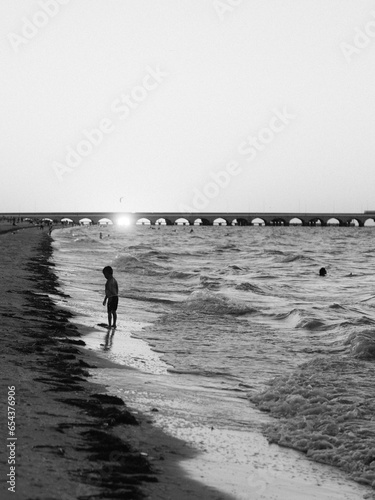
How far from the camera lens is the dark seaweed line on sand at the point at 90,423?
478 cm

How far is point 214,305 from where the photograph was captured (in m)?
18.6

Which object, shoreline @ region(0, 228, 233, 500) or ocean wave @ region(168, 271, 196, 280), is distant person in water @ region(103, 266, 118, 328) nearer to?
shoreline @ region(0, 228, 233, 500)

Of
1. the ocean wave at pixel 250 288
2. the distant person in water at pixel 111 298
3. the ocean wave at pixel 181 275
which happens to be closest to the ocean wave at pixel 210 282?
the ocean wave at pixel 250 288

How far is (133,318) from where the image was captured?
1576cm

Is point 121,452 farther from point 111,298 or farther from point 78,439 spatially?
point 111,298

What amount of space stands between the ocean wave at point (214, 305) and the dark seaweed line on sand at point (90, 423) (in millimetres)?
7218

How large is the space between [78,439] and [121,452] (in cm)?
46

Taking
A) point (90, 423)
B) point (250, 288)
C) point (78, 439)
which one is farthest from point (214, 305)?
point (78, 439)

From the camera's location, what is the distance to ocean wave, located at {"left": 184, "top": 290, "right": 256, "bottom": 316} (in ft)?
59.3

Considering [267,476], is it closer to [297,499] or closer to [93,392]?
[297,499]

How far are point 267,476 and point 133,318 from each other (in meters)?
10.5

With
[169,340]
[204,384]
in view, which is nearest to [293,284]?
[169,340]

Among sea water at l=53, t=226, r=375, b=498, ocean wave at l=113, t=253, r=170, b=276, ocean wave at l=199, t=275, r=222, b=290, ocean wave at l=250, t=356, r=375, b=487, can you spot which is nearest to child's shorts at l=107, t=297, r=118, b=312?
sea water at l=53, t=226, r=375, b=498

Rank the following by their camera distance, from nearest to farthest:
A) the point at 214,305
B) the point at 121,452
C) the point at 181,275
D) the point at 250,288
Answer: the point at 121,452 < the point at 214,305 < the point at 250,288 < the point at 181,275
